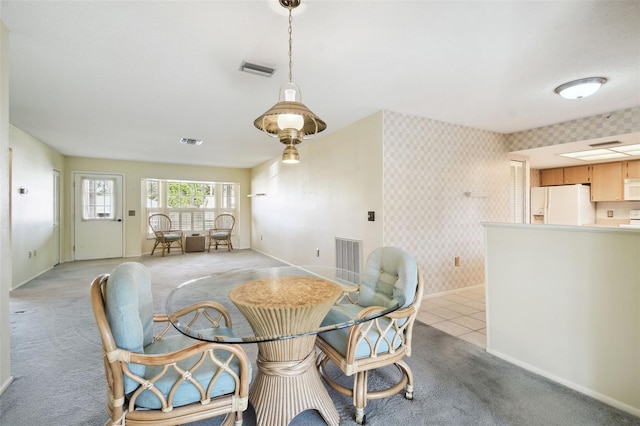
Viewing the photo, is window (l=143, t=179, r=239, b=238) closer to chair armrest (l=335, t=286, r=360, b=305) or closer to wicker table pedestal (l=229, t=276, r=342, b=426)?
chair armrest (l=335, t=286, r=360, b=305)

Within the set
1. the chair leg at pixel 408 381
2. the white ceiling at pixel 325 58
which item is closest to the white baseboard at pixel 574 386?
the chair leg at pixel 408 381

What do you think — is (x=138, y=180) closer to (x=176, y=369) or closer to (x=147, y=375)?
(x=147, y=375)

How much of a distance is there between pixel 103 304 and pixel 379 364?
1359 millimetres

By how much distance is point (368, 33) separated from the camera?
196 cm

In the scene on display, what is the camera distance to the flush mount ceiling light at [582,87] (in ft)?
8.55

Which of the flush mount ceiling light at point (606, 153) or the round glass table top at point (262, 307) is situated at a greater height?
the flush mount ceiling light at point (606, 153)

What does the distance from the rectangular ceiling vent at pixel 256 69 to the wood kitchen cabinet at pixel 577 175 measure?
20.7ft

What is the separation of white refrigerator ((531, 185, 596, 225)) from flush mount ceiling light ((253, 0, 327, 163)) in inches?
214

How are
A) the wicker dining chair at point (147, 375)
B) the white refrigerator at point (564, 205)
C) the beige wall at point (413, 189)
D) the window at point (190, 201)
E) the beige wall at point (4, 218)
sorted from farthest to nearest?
the window at point (190, 201)
the white refrigerator at point (564, 205)
the beige wall at point (413, 189)
the beige wall at point (4, 218)
the wicker dining chair at point (147, 375)

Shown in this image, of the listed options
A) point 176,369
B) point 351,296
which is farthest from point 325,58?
point 176,369

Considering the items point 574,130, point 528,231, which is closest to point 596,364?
point 528,231

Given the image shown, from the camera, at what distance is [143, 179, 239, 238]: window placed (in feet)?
26.2

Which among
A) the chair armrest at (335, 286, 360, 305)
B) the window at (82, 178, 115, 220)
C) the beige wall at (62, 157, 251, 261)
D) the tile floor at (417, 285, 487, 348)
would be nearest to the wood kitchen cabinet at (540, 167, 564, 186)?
the tile floor at (417, 285, 487, 348)

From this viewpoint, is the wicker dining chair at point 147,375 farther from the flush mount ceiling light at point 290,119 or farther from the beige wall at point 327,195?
the beige wall at point 327,195
